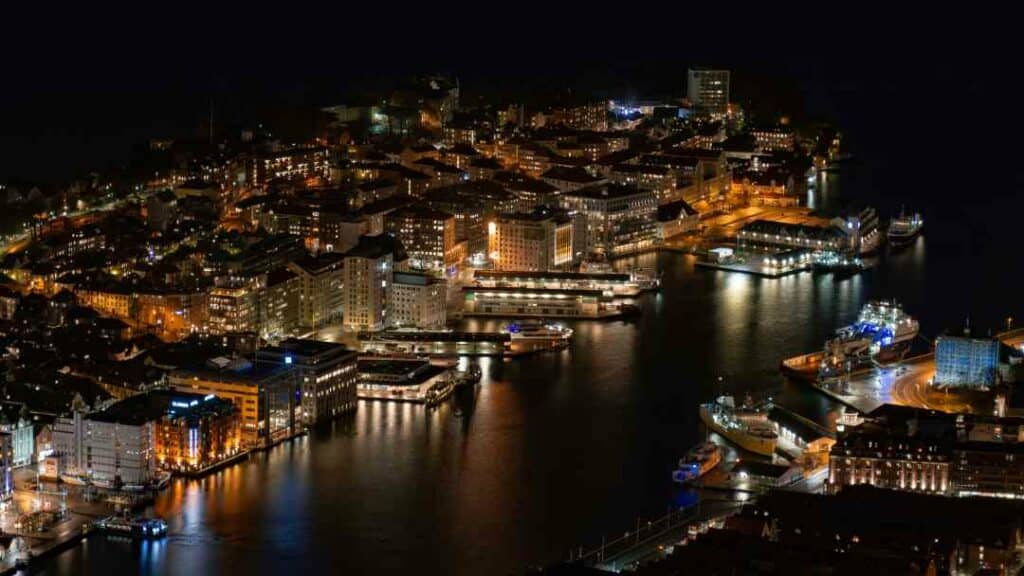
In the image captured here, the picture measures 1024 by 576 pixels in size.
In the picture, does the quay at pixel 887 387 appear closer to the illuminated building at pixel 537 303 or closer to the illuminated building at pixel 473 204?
the illuminated building at pixel 537 303

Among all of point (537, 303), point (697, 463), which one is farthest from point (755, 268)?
point (697, 463)

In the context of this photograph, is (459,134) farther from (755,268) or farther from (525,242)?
(755,268)

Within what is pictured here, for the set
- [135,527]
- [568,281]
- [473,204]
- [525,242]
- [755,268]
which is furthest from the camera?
[473,204]

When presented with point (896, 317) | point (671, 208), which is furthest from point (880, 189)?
point (896, 317)

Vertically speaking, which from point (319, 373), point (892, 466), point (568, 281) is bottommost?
point (892, 466)

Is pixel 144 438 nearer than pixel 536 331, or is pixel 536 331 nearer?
pixel 144 438

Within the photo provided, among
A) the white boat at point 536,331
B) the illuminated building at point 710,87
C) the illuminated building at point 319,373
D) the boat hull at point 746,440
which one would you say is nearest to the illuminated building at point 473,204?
the white boat at point 536,331

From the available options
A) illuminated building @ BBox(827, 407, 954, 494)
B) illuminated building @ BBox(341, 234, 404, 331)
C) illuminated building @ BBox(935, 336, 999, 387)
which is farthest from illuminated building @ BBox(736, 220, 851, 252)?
illuminated building @ BBox(827, 407, 954, 494)
